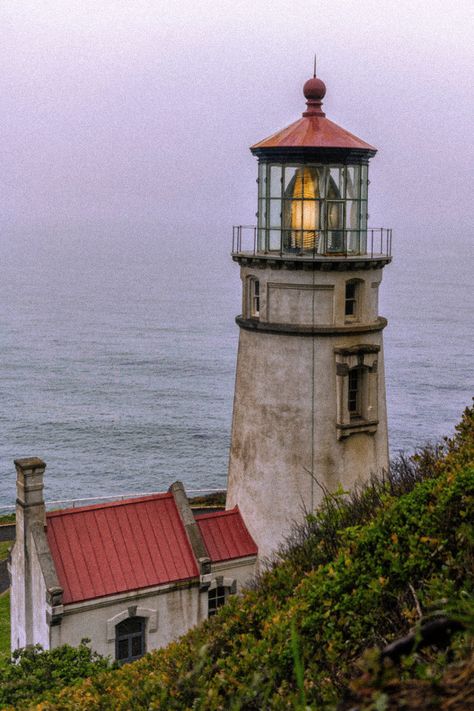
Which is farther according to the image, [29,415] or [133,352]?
[133,352]

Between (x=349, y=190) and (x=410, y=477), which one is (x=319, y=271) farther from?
(x=410, y=477)

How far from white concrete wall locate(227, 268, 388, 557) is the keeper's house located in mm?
1464

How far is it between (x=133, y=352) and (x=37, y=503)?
68.6 meters

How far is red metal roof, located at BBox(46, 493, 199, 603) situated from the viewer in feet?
58.4

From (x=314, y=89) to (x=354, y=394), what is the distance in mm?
7374

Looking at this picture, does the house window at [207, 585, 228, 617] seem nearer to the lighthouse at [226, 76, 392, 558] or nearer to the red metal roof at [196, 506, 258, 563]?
the red metal roof at [196, 506, 258, 563]

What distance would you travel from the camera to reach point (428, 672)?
14.4 feet

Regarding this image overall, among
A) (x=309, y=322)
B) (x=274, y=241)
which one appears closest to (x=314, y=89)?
(x=274, y=241)

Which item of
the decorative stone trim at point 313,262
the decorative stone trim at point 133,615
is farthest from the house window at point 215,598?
the decorative stone trim at point 313,262

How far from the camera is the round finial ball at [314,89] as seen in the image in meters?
19.6

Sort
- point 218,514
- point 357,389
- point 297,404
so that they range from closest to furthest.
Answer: point 297,404 < point 357,389 < point 218,514

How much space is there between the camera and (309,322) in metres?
18.8

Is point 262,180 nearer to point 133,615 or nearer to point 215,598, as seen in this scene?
point 215,598

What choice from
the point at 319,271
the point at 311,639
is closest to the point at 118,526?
the point at 319,271
